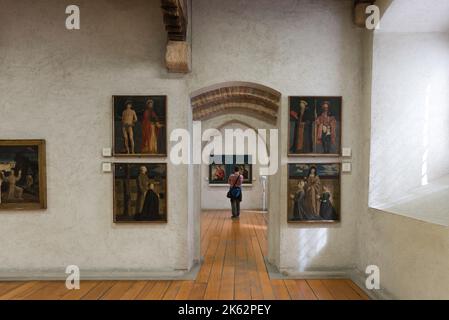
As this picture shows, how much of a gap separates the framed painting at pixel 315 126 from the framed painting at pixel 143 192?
220 cm

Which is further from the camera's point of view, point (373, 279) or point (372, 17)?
point (372, 17)

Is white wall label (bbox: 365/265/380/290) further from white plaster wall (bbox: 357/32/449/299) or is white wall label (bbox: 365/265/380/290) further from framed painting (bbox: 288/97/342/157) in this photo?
framed painting (bbox: 288/97/342/157)

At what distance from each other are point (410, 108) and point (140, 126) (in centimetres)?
424

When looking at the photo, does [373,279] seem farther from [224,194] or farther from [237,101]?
[224,194]

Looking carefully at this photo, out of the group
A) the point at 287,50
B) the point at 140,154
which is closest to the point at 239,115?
the point at 287,50

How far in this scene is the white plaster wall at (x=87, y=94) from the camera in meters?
4.55

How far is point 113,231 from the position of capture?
4.60 m

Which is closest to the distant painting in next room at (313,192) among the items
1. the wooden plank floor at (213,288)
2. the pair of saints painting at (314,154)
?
the pair of saints painting at (314,154)

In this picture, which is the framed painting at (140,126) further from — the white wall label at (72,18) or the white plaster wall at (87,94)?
the white wall label at (72,18)

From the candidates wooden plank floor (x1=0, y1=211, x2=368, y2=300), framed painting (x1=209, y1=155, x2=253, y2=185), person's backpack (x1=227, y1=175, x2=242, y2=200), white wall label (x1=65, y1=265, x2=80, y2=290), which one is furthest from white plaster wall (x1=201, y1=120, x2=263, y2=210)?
white wall label (x1=65, y1=265, x2=80, y2=290)

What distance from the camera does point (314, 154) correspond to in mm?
4566

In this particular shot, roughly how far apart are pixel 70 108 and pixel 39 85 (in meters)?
Answer: 0.64

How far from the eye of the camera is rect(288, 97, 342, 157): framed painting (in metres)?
4.54

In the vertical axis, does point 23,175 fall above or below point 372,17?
below
